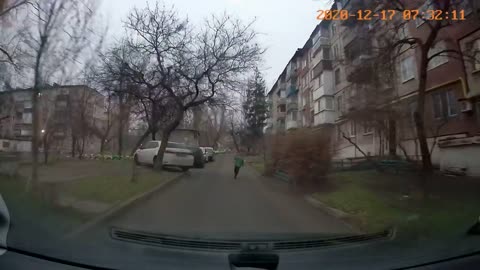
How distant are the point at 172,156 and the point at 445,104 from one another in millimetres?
13711

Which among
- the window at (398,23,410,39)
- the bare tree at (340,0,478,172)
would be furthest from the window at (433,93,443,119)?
the bare tree at (340,0,478,172)

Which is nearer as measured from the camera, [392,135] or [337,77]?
[392,135]

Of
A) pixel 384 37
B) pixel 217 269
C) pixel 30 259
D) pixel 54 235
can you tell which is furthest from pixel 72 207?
pixel 384 37

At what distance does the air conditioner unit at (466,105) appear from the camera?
15.3m

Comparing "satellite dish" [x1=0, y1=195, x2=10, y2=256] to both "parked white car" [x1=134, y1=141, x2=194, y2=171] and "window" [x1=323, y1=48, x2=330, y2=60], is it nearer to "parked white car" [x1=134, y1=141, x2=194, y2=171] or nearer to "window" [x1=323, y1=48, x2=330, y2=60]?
"parked white car" [x1=134, y1=141, x2=194, y2=171]

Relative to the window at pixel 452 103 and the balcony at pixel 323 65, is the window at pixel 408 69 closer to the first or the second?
the window at pixel 452 103

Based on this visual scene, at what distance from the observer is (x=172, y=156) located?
2053 cm

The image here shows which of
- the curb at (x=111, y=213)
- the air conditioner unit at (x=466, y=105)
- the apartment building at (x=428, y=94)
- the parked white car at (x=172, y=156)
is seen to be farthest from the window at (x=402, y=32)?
the parked white car at (x=172, y=156)

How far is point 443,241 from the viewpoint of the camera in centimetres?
405

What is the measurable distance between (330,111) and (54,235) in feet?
91.0

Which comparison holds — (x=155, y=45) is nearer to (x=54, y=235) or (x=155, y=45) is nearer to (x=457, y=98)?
(x=457, y=98)

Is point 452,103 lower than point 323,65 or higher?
lower

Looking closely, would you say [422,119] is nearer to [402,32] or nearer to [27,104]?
[402,32]

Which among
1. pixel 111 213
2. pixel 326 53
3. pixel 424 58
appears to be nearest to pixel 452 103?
pixel 424 58
